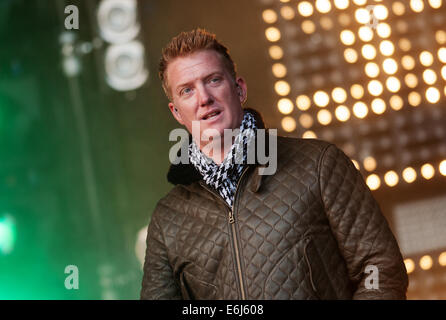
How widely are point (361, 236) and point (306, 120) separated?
1513 mm

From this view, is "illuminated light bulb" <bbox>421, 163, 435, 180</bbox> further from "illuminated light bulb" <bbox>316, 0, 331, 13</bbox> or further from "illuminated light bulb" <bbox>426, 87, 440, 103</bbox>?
"illuminated light bulb" <bbox>316, 0, 331, 13</bbox>

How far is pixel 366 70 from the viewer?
9.53 ft

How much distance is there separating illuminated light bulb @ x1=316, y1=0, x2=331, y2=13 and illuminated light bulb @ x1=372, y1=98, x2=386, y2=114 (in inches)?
23.3

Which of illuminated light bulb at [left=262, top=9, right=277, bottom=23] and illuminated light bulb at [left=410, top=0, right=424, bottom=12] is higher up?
illuminated light bulb at [left=262, top=9, right=277, bottom=23]

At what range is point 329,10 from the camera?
2.94 m

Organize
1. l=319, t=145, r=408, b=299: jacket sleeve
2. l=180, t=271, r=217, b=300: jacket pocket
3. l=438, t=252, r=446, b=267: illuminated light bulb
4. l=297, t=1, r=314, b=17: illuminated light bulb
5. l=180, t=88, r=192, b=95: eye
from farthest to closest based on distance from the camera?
l=297, t=1, r=314, b=17: illuminated light bulb < l=438, t=252, r=446, b=267: illuminated light bulb < l=180, t=88, r=192, b=95: eye < l=180, t=271, r=217, b=300: jacket pocket < l=319, t=145, r=408, b=299: jacket sleeve

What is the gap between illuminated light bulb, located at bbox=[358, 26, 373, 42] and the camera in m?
2.92

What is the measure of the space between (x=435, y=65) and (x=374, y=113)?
18.0 inches

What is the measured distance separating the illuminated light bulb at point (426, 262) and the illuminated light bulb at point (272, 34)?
1484mm

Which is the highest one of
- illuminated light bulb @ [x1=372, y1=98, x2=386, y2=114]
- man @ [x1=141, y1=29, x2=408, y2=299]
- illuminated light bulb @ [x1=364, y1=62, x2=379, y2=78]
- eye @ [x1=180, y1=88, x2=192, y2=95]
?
illuminated light bulb @ [x1=364, y1=62, x2=379, y2=78]

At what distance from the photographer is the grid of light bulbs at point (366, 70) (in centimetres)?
288

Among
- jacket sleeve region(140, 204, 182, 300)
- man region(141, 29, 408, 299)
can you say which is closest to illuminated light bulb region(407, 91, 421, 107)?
man region(141, 29, 408, 299)

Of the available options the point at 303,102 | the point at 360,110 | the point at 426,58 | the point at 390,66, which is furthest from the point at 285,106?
the point at 426,58

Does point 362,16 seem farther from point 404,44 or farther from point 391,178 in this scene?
point 391,178
